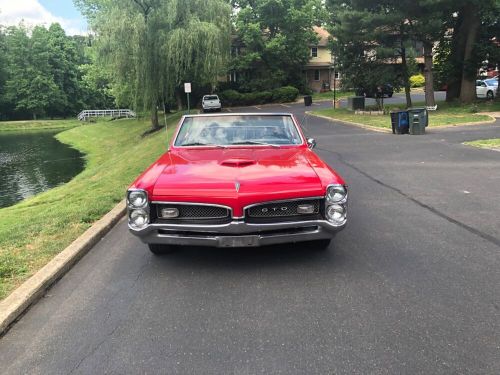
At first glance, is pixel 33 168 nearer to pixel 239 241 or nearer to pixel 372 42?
pixel 372 42

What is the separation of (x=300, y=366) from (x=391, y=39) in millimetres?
26049

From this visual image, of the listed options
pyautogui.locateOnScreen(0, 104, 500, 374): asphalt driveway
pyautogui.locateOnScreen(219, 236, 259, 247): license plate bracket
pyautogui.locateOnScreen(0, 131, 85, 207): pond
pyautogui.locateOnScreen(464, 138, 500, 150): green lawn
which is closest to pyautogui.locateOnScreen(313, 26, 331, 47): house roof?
pyautogui.locateOnScreen(0, 131, 85, 207): pond

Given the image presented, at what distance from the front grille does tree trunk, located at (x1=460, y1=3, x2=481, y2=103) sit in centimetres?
2624

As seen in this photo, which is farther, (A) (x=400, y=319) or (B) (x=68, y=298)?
(B) (x=68, y=298)

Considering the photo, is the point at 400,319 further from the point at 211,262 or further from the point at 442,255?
the point at 211,262

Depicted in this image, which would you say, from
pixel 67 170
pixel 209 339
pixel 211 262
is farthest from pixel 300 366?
pixel 67 170

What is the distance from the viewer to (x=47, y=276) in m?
4.55

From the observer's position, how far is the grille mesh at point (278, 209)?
14.4 feet

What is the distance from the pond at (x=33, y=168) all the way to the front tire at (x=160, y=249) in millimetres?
12788

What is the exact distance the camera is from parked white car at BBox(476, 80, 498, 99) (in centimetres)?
3020

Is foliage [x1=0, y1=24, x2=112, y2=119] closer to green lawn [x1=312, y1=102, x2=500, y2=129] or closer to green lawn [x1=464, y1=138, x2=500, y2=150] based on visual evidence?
green lawn [x1=312, y1=102, x2=500, y2=129]

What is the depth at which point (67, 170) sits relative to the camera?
25062 mm

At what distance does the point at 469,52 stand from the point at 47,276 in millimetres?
27735

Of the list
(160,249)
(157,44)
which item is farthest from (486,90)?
(160,249)
